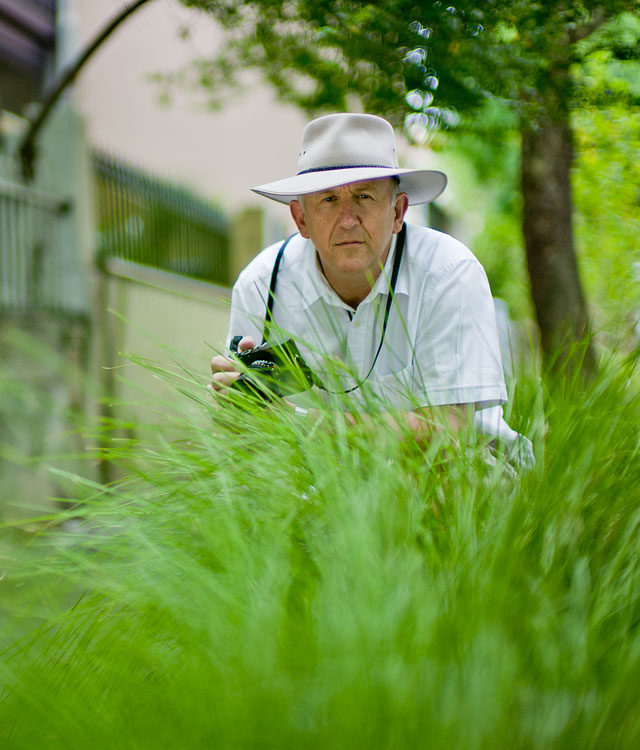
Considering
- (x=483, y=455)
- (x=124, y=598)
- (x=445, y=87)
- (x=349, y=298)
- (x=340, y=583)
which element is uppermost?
(x=445, y=87)

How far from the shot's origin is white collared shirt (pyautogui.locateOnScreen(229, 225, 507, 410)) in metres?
2.13

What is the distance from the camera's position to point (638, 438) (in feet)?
5.89

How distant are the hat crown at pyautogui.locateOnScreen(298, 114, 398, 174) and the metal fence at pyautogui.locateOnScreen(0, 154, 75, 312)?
5049mm

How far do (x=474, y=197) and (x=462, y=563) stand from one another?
18.4m

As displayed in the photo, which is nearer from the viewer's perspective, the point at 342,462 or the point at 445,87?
the point at 342,462

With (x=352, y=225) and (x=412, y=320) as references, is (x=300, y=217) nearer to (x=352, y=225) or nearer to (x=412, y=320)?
(x=352, y=225)

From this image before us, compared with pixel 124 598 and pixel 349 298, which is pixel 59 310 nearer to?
pixel 349 298

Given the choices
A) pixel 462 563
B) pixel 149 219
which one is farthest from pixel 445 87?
pixel 149 219

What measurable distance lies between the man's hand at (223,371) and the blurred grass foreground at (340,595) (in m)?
0.10

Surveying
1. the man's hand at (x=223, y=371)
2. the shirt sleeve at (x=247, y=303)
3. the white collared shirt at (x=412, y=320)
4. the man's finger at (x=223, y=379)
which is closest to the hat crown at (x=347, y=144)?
the white collared shirt at (x=412, y=320)

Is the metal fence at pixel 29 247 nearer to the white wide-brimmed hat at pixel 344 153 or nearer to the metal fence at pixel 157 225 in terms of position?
the metal fence at pixel 157 225

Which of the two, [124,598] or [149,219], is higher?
[149,219]

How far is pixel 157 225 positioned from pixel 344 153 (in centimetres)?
736

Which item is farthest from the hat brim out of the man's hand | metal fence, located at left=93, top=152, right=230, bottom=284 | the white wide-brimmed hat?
metal fence, located at left=93, top=152, right=230, bottom=284
